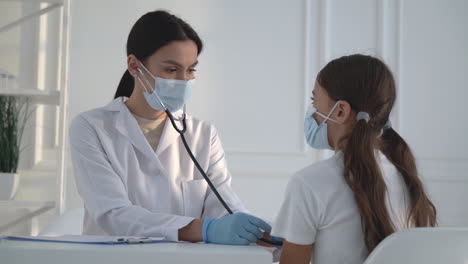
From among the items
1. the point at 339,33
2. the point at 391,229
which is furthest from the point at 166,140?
the point at 339,33

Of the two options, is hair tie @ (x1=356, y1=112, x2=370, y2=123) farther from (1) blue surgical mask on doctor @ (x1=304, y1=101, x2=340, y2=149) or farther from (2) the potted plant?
(2) the potted plant

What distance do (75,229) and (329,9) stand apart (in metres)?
1.65

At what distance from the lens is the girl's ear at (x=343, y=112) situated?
134cm

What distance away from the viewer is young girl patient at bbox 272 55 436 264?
3.99ft

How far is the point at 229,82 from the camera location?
300 cm

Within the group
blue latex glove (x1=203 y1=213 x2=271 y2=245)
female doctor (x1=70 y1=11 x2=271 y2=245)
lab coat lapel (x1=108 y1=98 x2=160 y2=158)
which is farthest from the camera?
lab coat lapel (x1=108 y1=98 x2=160 y2=158)

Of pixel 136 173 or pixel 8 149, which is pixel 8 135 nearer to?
pixel 8 149

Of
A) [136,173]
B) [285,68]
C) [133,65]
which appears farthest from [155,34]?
[285,68]

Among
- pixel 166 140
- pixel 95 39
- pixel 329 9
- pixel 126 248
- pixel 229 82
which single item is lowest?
pixel 126 248

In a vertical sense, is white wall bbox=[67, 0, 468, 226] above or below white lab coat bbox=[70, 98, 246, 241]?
above

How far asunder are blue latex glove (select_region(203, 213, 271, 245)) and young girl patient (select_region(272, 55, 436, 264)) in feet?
0.19

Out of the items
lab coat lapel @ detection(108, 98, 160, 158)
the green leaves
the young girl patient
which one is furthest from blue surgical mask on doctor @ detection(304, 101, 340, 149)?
the green leaves

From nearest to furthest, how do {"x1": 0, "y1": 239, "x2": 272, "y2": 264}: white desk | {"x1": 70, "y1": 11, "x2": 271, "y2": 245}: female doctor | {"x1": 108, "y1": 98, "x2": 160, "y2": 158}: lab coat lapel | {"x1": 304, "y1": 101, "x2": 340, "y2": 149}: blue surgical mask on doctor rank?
{"x1": 0, "y1": 239, "x2": 272, "y2": 264}: white desk, {"x1": 304, "y1": 101, "x2": 340, "y2": 149}: blue surgical mask on doctor, {"x1": 70, "y1": 11, "x2": 271, "y2": 245}: female doctor, {"x1": 108, "y1": 98, "x2": 160, "y2": 158}: lab coat lapel

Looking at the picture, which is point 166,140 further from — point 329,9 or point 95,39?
point 329,9
